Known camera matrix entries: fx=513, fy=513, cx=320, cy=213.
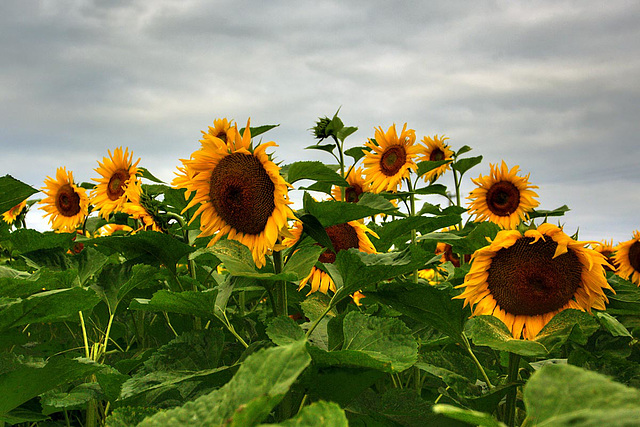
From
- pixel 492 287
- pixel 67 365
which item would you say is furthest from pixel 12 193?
pixel 492 287

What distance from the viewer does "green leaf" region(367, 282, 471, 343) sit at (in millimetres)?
1225

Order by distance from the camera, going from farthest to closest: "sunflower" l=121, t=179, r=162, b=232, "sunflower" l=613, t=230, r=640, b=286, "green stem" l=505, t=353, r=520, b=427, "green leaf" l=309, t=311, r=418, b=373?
"sunflower" l=613, t=230, r=640, b=286, "sunflower" l=121, t=179, r=162, b=232, "green stem" l=505, t=353, r=520, b=427, "green leaf" l=309, t=311, r=418, b=373

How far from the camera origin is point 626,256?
135 inches

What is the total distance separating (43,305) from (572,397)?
1.12 meters

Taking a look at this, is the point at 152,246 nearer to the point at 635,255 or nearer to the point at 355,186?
the point at 355,186

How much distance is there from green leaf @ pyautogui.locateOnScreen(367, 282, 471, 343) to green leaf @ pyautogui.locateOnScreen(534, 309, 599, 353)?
0.63ft

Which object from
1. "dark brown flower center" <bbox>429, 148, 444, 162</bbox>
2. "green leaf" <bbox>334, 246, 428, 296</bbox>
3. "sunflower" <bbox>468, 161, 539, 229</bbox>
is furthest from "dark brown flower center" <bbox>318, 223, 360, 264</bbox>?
"dark brown flower center" <bbox>429, 148, 444, 162</bbox>

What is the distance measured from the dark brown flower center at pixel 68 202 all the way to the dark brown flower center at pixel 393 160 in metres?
2.20

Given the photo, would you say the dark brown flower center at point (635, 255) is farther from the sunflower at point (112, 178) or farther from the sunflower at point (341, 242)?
the sunflower at point (112, 178)

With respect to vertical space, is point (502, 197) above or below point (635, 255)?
above

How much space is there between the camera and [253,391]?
20.5 inches

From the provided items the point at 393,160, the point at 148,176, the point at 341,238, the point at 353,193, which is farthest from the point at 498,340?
the point at 393,160

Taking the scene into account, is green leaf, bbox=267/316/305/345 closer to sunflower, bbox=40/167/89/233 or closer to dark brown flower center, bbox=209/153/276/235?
dark brown flower center, bbox=209/153/276/235

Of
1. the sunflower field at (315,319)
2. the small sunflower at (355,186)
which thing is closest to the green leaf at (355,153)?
the small sunflower at (355,186)
